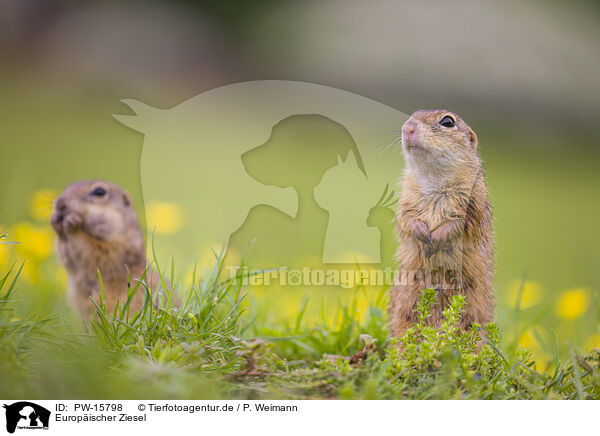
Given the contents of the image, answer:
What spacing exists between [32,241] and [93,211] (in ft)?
1.74

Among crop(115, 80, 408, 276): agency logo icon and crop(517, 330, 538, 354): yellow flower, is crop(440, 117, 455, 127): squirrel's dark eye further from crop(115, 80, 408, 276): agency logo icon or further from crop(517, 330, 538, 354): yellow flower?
crop(517, 330, 538, 354): yellow flower

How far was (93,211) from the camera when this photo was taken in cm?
245

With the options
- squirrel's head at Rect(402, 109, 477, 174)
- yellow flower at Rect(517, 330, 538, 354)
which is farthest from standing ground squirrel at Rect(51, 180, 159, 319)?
yellow flower at Rect(517, 330, 538, 354)

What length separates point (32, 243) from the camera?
2.77 meters

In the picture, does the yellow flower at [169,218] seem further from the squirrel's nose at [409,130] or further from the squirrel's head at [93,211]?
the squirrel's nose at [409,130]

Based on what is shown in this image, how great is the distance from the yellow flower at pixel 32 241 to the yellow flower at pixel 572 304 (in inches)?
96.1

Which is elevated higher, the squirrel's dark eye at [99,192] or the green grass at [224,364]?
the squirrel's dark eye at [99,192]

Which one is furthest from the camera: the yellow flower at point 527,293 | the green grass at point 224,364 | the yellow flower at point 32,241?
the yellow flower at point 527,293

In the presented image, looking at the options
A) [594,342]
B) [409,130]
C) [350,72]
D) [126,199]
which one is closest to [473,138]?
[409,130]

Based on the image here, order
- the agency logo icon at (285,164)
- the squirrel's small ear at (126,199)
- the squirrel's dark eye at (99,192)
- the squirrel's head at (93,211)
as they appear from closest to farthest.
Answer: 1. the agency logo icon at (285,164)
2. the squirrel's head at (93,211)
3. the squirrel's dark eye at (99,192)
4. the squirrel's small ear at (126,199)

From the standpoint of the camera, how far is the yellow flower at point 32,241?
2734 mm

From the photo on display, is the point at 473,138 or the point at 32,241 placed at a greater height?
the point at 473,138

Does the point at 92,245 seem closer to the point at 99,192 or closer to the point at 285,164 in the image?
the point at 99,192
